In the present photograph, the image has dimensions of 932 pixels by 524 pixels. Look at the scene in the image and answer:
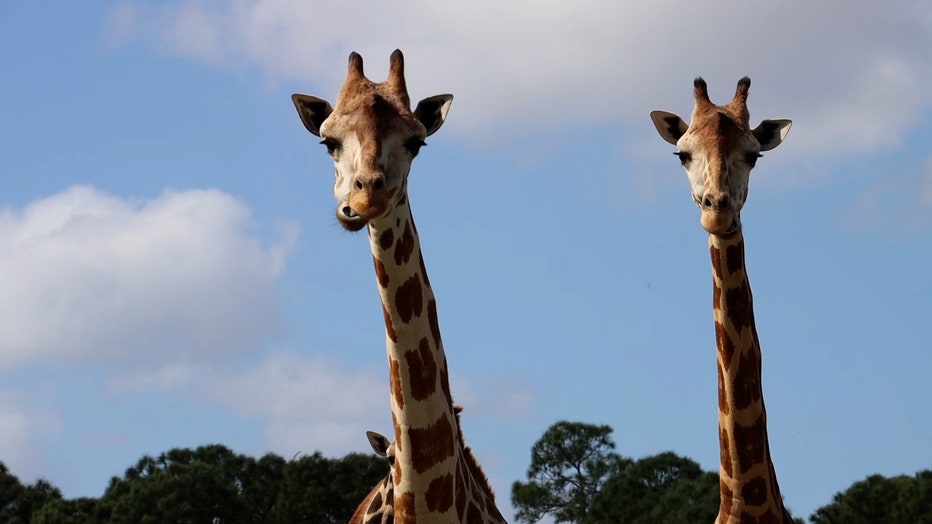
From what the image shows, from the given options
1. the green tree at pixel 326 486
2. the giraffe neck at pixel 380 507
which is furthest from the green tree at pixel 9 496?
the giraffe neck at pixel 380 507

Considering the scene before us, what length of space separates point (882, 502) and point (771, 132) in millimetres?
31777

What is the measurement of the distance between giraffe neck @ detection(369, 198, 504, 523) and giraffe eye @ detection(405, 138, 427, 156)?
13.8 inches

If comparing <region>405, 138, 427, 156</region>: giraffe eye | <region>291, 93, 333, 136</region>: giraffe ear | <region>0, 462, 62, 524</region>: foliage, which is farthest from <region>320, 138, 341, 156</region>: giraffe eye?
<region>0, 462, 62, 524</region>: foliage

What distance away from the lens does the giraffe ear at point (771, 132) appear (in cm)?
1412

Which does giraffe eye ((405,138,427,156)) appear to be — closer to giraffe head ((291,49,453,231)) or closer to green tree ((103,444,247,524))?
giraffe head ((291,49,453,231))

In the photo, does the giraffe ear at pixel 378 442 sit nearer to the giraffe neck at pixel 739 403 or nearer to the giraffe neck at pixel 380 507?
the giraffe neck at pixel 380 507

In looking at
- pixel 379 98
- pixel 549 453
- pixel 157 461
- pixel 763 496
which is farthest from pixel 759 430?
pixel 549 453

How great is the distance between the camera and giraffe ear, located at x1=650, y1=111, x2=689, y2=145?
14.6 m

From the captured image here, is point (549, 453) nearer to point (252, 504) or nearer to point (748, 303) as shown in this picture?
point (252, 504)

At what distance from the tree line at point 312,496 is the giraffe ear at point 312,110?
33671mm

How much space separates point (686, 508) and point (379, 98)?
1516 inches

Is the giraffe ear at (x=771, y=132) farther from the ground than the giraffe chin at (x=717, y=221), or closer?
farther from the ground

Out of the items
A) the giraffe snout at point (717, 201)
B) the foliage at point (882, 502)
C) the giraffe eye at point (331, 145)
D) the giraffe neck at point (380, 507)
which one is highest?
the foliage at point (882, 502)

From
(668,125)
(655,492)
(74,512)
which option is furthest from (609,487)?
(668,125)
